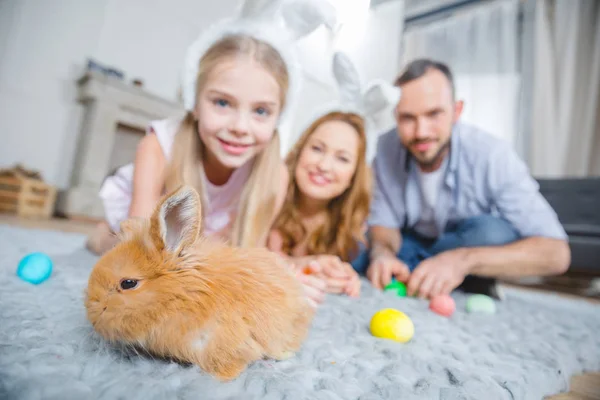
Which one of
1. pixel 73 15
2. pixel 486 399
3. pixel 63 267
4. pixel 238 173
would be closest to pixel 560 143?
pixel 238 173

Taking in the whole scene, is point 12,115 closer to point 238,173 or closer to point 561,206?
point 238,173

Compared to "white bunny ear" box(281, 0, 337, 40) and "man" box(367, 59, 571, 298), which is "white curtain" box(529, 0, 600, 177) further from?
"white bunny ear" box(281, 0, 337, 40)

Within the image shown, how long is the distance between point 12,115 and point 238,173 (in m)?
2.08

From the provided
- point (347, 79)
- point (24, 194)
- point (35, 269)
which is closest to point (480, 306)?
point (347, 79)

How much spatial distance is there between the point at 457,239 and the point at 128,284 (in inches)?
43.9

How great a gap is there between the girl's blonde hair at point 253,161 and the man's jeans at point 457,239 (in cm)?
50

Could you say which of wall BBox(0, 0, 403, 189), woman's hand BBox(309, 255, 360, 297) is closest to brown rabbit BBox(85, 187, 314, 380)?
woman's hand BBox(309, 255, 360, 297)

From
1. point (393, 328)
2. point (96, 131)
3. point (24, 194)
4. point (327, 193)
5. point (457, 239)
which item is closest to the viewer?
point (393, 328)

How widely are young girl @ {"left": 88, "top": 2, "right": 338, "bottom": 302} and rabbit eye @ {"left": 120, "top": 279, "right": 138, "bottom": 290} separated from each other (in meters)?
0.39

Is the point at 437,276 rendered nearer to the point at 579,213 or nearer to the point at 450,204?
the point at 450,204

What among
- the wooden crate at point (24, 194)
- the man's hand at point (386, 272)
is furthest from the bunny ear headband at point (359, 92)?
the wooden crate at point (24, 194)

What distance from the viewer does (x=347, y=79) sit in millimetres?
1147

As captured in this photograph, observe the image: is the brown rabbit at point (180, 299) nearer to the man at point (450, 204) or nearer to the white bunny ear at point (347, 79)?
the man at point (450, 204)

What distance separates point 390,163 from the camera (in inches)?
54.6
